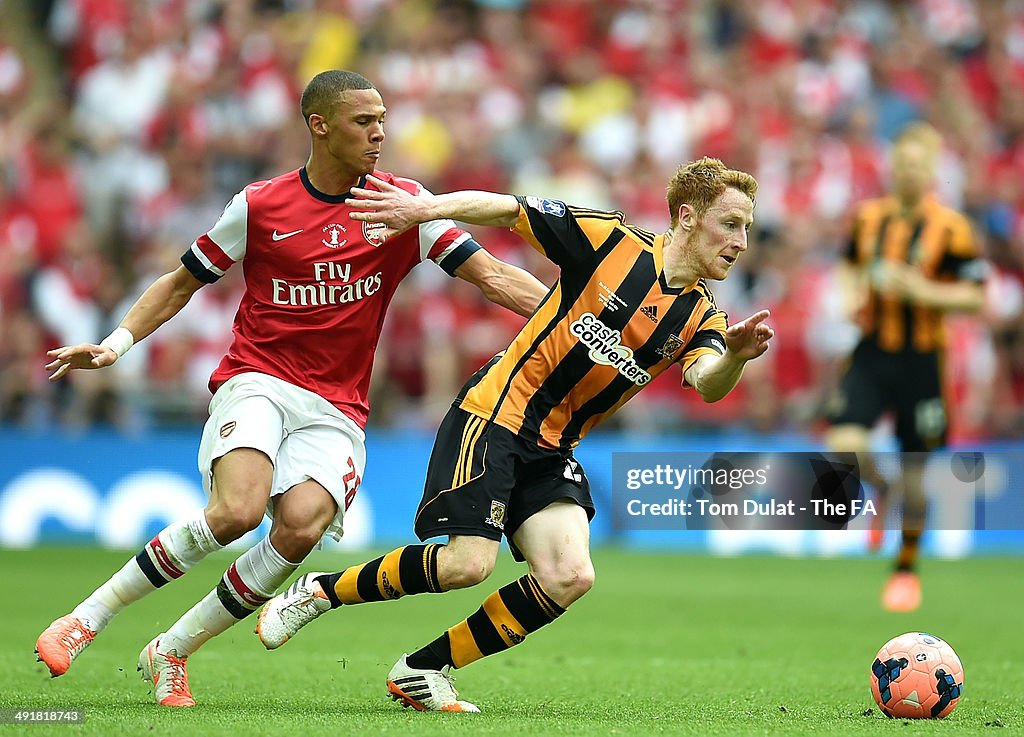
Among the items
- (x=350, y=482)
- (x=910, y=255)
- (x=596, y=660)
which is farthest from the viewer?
(x=910, y=255)

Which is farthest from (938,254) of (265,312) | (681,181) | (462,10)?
(462,10)

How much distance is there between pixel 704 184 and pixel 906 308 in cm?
540

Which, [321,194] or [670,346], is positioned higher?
[321,194]

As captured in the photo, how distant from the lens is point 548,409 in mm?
6438

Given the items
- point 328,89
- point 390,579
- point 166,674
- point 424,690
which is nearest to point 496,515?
point 390,579

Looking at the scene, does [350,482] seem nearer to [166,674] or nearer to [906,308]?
[166,674]

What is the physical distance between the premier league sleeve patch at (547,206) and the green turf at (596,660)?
1.99 metres

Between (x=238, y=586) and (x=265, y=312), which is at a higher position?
(x=265, y=312)

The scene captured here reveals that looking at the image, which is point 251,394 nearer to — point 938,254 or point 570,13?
point 938,254

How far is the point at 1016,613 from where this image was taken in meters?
10.6

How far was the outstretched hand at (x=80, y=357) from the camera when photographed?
6238mm

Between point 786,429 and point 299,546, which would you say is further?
point 786,429

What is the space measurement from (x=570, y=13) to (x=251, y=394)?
46.2 feet

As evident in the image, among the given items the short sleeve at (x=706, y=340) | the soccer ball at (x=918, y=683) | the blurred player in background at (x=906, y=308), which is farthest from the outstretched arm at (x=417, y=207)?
the blurred player in background at (x=906, y=308)
